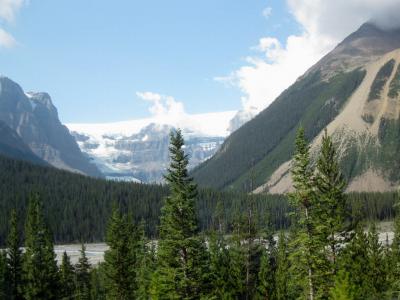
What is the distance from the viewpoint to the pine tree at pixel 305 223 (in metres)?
40.8

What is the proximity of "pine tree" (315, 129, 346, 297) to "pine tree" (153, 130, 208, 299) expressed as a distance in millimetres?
10301

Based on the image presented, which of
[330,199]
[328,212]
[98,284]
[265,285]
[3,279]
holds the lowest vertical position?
[98,284]

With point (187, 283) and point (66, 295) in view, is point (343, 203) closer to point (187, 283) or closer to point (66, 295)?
point (187, 283)

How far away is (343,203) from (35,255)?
46.7 meters

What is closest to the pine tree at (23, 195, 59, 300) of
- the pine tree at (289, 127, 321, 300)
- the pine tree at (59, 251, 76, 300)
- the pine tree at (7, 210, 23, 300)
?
the pine tree at (59, 251, 76, 300)

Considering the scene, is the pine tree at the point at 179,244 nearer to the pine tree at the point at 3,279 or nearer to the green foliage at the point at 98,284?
the pine tree at the point at 3,279

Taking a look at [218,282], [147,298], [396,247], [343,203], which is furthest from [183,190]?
[396,247]

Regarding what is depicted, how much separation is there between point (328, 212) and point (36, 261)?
152 ft

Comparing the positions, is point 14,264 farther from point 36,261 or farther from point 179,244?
point 179,244

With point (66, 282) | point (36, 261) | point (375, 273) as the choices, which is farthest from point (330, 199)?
point (66, 282)

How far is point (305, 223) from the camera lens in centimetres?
4109

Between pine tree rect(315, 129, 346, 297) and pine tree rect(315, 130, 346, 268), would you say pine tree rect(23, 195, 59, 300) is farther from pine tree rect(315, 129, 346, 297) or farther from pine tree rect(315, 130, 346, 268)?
pine tree rect(315, 130, 346, 268)

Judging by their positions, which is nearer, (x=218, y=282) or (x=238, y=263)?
(x=218, y=282)

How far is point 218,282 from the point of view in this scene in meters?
69.7
